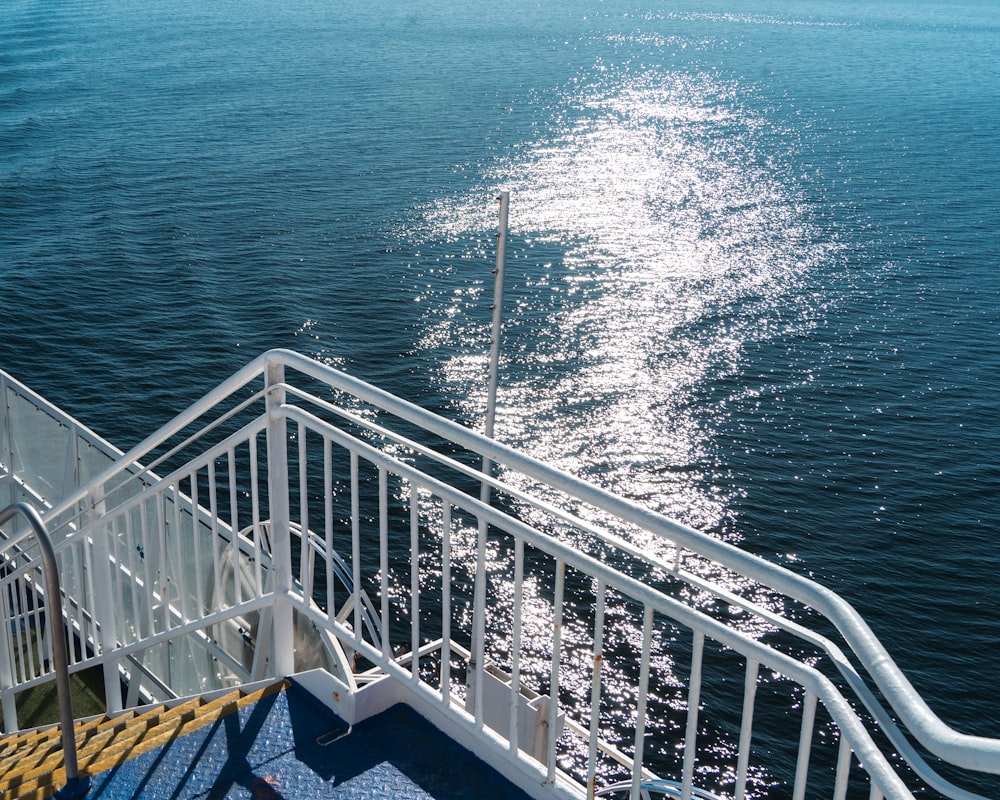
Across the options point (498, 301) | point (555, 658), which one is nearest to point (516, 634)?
point (555, 658)

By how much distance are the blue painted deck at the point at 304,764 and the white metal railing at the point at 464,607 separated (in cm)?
13

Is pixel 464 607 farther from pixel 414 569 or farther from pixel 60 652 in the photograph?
pixel 414 569

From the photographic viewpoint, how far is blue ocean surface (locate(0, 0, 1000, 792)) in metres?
17.7

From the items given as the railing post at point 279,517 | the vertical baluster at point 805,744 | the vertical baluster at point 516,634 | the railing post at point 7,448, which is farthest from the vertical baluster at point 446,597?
the railing post at point 7,448

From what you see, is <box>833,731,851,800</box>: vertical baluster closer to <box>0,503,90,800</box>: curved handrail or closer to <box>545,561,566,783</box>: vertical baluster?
<box>545,561,566,783</box>: vertical baluster

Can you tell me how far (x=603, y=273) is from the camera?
2761 centimetres

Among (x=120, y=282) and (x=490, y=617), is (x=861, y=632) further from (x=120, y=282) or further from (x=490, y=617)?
(x=120, y=282)

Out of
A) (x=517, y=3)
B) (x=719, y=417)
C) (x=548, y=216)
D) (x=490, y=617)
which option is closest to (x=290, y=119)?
(x=548, y=216)

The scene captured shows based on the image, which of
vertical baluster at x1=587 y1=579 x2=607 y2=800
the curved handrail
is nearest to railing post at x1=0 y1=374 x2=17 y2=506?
the curved handrail

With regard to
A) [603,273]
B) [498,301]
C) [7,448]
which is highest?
[498,301]

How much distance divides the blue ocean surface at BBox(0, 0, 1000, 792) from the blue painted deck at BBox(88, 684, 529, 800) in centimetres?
1158

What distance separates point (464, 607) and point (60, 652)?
38.5 feet

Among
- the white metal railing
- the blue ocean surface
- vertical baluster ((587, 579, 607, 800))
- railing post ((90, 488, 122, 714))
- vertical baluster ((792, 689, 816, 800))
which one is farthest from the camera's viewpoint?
the blue ocean surface

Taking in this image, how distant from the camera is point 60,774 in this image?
12.5 feet
